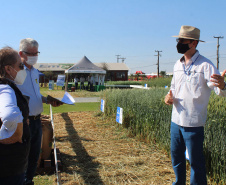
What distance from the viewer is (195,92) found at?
2.65 meters

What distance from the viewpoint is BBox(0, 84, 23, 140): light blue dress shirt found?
1622mm

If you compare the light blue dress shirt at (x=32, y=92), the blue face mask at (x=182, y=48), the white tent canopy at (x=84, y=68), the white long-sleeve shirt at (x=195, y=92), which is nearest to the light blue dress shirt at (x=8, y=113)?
the light blue dress shirt at (x=32, y=92)

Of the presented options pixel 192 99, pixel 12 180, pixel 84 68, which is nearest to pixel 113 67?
pixel 84 68

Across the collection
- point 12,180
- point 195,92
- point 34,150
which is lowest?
point 34,150

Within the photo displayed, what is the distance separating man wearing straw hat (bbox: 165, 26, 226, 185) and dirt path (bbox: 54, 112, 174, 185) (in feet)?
3.27

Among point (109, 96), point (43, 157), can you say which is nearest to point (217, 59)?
point (109, 96)

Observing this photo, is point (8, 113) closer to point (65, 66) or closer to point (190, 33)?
point (190, 33)

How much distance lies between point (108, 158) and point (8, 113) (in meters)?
3.22

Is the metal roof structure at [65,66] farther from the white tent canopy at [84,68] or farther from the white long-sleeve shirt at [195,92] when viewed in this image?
the white long-sleeve shirt at [195,92]

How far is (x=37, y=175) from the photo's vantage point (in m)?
3.83

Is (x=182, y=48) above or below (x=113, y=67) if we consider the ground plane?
below

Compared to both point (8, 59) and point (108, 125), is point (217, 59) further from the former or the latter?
point (8, 59)

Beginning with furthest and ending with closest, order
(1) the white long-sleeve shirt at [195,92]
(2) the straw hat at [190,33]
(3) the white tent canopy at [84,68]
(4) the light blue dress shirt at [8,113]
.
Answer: (3) the white tent canopy at [84,68] → (2) the straw hat at [190,33] → (1) the white long-sleeve shirt at [195,92] → (4) the light blue dress shirt at [8,113]

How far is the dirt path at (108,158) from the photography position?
368 cm
